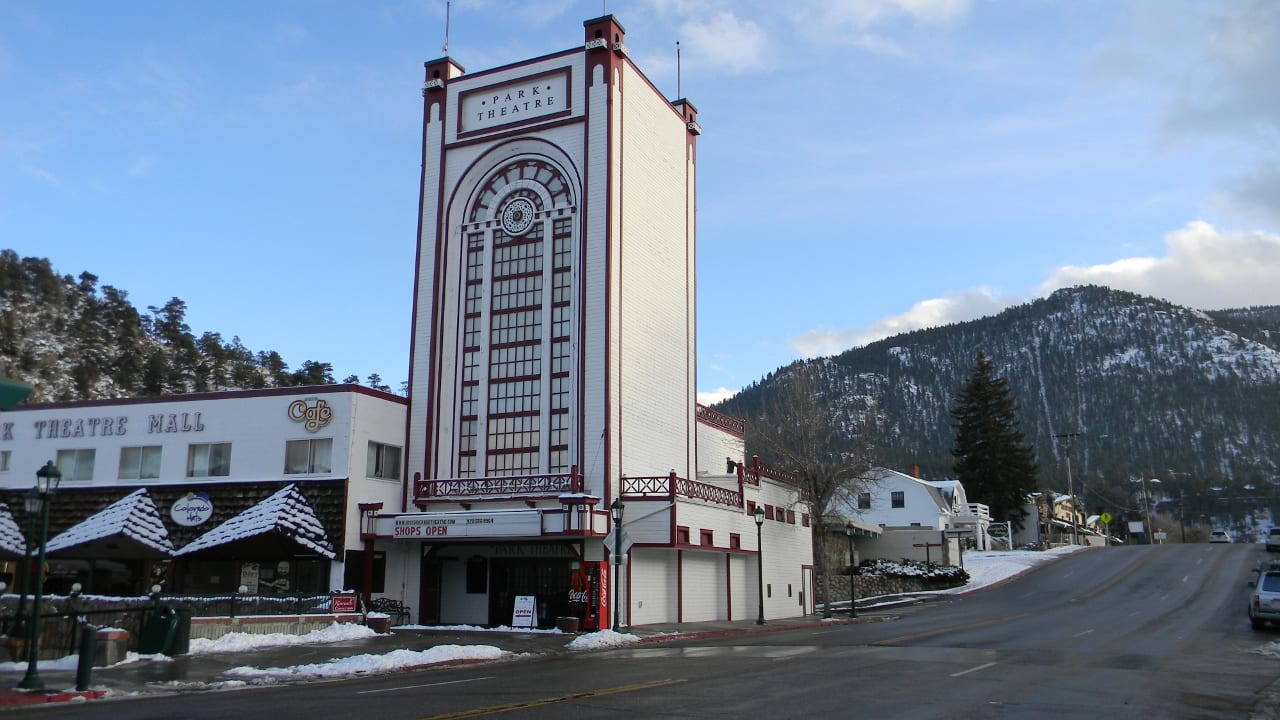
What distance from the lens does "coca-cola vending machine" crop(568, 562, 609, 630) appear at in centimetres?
3450

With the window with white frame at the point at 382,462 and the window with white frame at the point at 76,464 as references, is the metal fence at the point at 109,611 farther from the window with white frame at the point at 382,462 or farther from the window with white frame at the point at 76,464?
the window with white frame at the point at 76,464

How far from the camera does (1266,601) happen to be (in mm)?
32562

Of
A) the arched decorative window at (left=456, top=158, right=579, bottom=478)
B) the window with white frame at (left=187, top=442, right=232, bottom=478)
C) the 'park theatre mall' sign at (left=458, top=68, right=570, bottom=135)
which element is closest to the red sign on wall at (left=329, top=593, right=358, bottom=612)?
the arched decorative window at (left=456, top=158, right=579, bottom=478)

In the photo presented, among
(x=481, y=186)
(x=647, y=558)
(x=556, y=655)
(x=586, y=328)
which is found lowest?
(x=556, y=655)

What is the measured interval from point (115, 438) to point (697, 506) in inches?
935

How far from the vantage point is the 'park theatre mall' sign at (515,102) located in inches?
1713

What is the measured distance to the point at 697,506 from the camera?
127 ft

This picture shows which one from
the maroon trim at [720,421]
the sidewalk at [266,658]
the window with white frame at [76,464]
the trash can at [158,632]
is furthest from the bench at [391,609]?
the maroon trim at [720,421]

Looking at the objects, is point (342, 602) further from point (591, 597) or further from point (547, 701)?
point (547, 701)

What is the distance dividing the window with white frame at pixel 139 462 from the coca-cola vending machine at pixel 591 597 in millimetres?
18229

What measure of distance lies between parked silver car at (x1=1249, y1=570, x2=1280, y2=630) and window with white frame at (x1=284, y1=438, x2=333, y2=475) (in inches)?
1278

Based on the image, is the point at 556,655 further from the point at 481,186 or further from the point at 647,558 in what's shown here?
the point at 481,186

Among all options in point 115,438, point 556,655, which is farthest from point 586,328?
point 115,438

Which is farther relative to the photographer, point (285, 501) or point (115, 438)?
point (115, 438)
